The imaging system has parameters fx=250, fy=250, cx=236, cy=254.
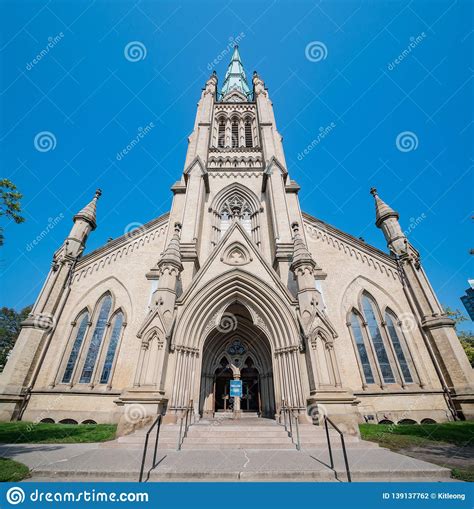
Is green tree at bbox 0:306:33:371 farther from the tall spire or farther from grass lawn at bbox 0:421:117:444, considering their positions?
grass lawn at bbox 0:421:117:444

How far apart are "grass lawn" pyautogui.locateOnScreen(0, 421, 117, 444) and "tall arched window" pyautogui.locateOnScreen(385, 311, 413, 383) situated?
44.1 ft

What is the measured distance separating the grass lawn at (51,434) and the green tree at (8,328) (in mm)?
22991

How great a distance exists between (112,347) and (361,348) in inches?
526

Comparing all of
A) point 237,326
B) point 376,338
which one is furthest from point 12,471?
point 376,338

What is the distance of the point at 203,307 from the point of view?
11.0 m

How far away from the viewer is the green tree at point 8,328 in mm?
26908

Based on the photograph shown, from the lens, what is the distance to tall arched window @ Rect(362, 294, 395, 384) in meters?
12.8

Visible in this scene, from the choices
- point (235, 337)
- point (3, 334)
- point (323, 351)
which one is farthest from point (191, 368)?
point (3, 334)

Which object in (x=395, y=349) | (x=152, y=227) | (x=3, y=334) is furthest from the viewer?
(x=3, y=334)

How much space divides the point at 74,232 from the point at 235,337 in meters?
12.4

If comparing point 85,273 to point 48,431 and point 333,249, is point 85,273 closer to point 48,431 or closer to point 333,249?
point 48,431

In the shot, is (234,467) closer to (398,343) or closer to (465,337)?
(398,343)

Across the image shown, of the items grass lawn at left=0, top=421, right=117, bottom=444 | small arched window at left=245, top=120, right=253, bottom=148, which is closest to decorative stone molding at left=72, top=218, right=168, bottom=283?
grass lawn at left=0, top=421, right=117, bottom=444

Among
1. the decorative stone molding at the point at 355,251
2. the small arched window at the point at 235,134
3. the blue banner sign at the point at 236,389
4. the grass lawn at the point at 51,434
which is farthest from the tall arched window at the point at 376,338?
the small arched window at the point at 235,134
